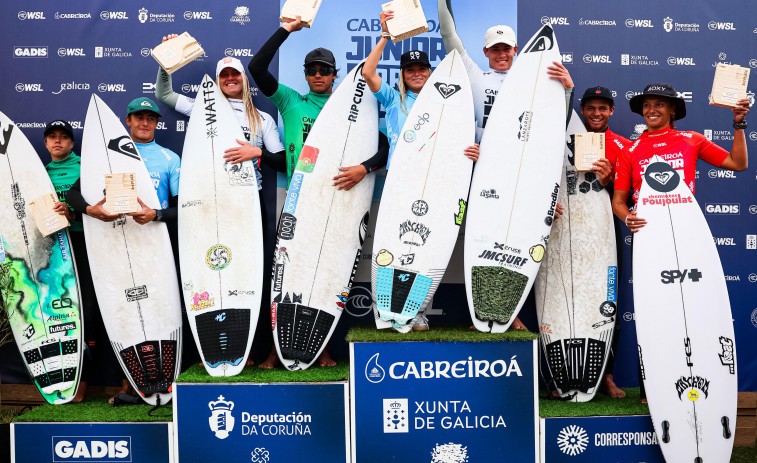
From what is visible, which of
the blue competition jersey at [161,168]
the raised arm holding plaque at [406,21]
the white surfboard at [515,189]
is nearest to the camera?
the raised arm holding plaque at [406,21]

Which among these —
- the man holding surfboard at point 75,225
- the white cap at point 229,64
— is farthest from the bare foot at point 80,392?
the white cap at point 229,64

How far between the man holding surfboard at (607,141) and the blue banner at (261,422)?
1.47 meters

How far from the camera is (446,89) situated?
298 cm

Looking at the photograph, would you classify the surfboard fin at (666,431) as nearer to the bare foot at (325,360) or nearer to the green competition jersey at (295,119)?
the bare foot at (325,360)

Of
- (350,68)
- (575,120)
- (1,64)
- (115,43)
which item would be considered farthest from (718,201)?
(1,64)

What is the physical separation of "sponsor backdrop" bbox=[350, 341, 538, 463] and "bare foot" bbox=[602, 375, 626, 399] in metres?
0.64

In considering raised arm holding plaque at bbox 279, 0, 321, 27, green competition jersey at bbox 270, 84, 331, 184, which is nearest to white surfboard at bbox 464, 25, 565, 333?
green competition jersey at bbox 270, 84, 331, 184

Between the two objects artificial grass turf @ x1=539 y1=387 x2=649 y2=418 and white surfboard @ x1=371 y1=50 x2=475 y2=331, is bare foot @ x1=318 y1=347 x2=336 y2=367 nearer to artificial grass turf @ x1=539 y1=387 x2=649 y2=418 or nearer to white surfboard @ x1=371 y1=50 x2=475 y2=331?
white surfboard @ x1=371 y1=50 x2=475 y2=331

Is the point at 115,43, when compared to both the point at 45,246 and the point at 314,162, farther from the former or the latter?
the point at 314,162

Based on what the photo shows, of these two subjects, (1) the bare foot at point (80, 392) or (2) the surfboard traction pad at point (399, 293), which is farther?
(1) the bare foot at point (80, 392)

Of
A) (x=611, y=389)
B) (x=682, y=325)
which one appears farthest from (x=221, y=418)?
(x=682, y=325)

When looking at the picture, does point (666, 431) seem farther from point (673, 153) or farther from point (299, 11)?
point (299, 11)

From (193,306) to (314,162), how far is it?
1007 mm

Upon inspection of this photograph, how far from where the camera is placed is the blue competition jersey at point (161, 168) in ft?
10.0
